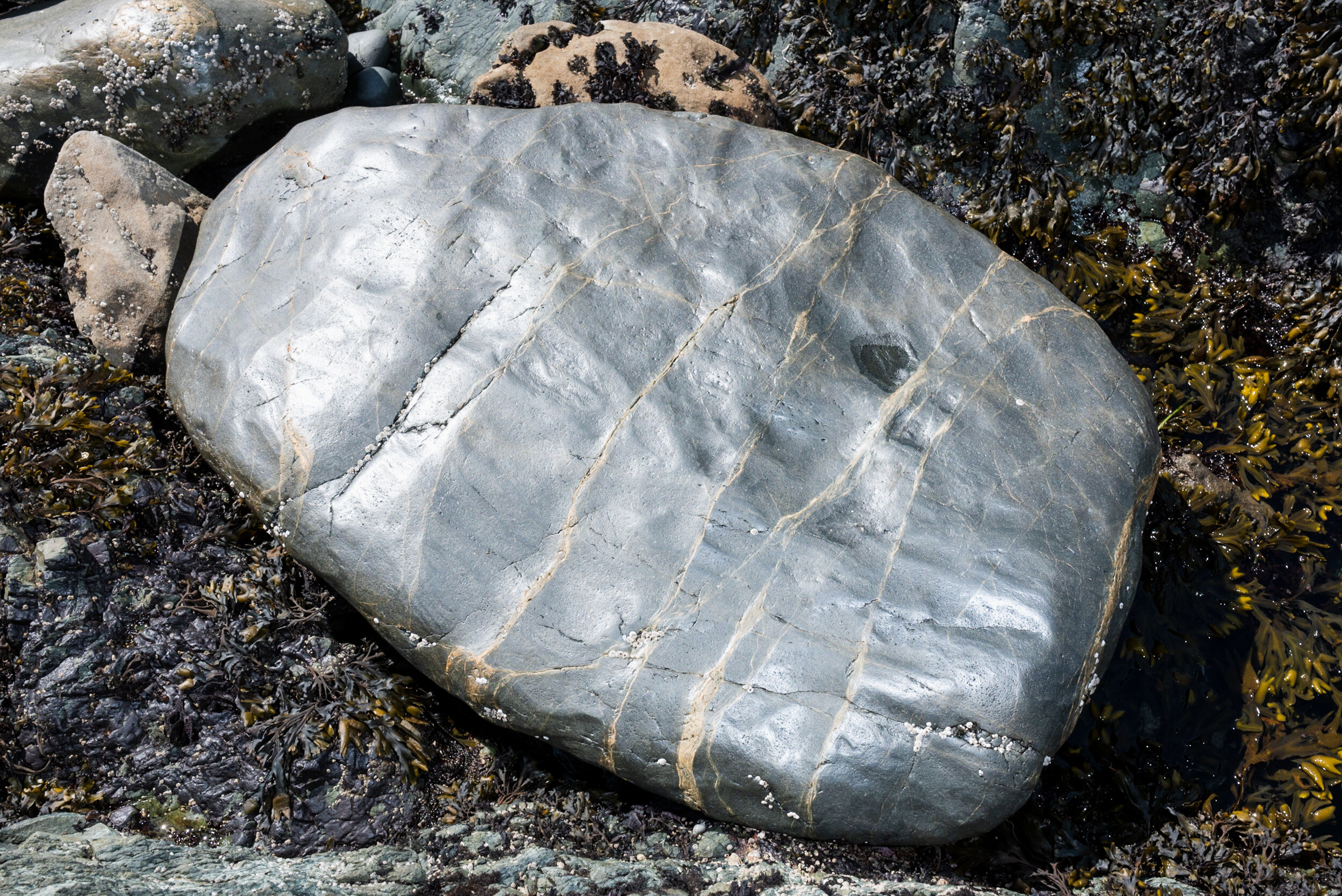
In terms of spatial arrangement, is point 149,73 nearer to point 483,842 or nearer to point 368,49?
point 368,49

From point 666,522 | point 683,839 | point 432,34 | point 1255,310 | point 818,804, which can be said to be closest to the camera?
point 818,804

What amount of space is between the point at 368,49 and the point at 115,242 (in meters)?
2.11

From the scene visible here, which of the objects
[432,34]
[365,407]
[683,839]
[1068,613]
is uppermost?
[432,34]

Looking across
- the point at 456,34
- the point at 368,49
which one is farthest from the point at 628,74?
the point at 368,49

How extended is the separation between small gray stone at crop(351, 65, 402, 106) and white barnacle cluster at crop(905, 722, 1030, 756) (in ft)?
15.4

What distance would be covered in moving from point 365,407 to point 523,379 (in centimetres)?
67

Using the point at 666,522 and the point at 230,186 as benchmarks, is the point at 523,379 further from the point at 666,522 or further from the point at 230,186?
the point at 230,186

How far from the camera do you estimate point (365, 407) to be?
339cm

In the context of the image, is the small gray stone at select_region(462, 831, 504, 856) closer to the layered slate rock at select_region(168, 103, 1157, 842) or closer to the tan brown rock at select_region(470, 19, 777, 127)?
the layered slate rock at select_region(168, 103, 1157, 842)

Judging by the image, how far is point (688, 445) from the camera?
11.0 feet

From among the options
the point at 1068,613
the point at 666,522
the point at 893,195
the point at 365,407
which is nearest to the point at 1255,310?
the point at 893,195

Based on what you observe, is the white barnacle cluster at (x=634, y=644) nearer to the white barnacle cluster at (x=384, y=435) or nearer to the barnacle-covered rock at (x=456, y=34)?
the white barnacle cluster at (x=384, y=435)

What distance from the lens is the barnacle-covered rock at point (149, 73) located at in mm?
4160

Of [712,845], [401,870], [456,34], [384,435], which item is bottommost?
[712,845]
